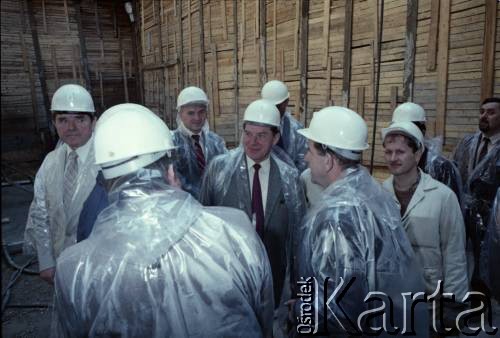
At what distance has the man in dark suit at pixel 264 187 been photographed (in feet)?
9.47

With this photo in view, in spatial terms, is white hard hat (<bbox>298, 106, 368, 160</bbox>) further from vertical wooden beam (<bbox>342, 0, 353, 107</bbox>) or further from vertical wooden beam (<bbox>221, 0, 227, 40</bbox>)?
vertical wooden beam (<bbox>221, 0, 227, 40</bbox>)

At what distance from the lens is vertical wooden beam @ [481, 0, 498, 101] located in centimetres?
393

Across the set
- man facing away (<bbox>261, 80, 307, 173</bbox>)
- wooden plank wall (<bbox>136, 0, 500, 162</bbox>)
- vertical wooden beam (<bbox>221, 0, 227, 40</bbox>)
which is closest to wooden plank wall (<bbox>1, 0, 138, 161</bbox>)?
wooden plank wall (<bbox>136, 0, 500, 162</bbox>)

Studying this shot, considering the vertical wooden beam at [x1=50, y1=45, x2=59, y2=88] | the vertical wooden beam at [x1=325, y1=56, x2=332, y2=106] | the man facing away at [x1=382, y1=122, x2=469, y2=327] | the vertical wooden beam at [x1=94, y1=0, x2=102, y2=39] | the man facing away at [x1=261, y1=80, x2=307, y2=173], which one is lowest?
the man facing away at [x1=382, y1=122, x2=469, y2=327]

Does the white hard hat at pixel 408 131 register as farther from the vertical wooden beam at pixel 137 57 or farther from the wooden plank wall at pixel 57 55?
the vertical wooden beam at pixel 137 57

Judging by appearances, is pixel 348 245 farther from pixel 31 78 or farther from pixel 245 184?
pixel 31 78

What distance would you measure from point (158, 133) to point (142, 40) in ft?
41.6

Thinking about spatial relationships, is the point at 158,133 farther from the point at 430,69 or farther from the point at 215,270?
the point at 430,69

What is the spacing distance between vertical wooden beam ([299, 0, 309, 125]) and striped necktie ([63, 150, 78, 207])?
447 centimetres

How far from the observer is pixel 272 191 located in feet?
9.60

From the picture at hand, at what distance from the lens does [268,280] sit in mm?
1585

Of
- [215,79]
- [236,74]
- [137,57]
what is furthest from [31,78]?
[236,74]

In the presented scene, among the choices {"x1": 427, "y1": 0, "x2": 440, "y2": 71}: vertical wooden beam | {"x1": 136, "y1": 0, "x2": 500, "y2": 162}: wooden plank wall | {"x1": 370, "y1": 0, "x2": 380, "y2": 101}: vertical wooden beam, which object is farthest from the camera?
{"x1": 370, "y1": 0, "x2": 380, "y2": 101}: vertical wooden beam

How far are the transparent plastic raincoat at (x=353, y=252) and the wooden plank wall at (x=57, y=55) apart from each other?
36.8 feet
